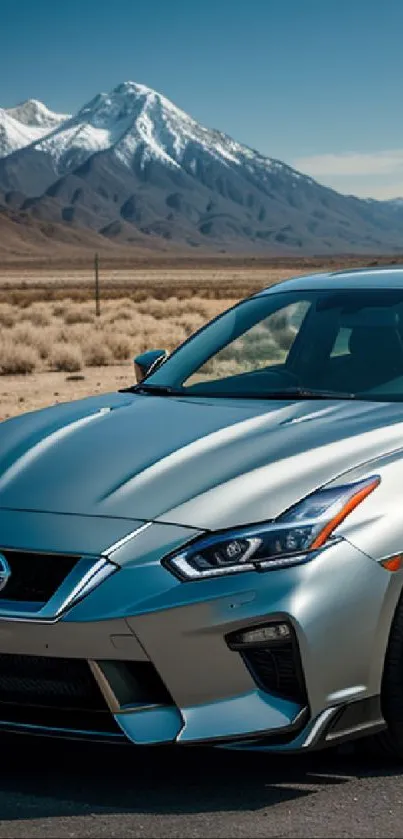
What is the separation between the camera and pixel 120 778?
14.4 feet

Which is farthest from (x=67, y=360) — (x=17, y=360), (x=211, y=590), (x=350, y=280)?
(x=211, y=590)

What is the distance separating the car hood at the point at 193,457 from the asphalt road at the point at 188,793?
835mm

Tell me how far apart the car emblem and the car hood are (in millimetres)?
255

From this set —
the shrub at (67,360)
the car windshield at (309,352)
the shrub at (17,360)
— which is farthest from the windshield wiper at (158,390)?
the shrub at (67,360)

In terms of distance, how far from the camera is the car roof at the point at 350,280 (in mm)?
5969

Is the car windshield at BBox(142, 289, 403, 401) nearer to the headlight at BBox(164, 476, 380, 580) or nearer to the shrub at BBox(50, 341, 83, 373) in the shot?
the headlight at BBox(164, 476, 380, 580)

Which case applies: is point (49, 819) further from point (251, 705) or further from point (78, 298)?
point (78, 298)

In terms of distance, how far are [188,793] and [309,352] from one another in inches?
90.4

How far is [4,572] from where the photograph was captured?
4207 mm

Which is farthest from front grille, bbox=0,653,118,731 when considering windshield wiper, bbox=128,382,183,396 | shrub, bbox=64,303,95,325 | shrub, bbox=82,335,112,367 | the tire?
shrub, bbox=64,303,95,325

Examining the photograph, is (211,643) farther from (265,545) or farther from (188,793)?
(188,793)

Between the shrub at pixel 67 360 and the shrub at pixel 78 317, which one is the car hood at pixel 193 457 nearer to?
the shrub at pixel 67 360

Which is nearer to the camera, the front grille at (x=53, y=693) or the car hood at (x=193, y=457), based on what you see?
Answer: the front grille at (x=53, y=693)

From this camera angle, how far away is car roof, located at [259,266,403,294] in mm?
5969
